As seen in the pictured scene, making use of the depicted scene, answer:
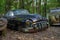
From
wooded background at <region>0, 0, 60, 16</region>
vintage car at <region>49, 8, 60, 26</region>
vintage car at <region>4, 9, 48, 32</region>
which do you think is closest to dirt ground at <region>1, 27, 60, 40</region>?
vintage car at <region>4, 9, 48, 32</region>

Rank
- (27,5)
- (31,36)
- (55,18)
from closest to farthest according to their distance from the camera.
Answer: (31,36)
(55,18)
(27,5)

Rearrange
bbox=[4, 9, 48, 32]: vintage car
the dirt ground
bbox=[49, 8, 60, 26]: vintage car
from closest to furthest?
the dirt ground < bbox=[4, 9, 48, 32]: vintage car < bbox=[49, 8, 60, 26]: vintage car

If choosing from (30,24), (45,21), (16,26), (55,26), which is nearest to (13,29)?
(16,26)

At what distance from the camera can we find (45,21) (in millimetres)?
10922

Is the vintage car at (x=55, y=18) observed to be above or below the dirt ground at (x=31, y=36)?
above

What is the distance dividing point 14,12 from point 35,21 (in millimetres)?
2212

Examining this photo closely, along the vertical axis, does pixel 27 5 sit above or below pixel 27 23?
above

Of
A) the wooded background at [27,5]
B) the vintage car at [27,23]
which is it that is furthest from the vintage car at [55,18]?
the wooded background at [27,5]

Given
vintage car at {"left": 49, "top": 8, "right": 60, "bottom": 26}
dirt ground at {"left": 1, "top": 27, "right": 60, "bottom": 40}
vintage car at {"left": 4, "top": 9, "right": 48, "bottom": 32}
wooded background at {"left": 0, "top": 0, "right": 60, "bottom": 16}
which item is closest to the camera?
dirt ground at {"left": 1, "top": 27, "right": 60, "bottom": 40}

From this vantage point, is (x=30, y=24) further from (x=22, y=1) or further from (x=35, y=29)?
(x=22, y=1)

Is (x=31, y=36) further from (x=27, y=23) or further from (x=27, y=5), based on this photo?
(x=27, y=5)

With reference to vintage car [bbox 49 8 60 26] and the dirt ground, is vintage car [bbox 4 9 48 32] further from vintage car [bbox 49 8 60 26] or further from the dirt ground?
vintage car [bbox 49 8 60 26]

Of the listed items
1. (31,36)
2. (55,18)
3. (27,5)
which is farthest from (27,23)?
(27,5)

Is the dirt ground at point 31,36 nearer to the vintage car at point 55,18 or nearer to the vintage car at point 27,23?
the vintage car at point 27,23
